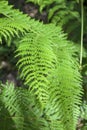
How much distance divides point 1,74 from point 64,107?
9.76 feet

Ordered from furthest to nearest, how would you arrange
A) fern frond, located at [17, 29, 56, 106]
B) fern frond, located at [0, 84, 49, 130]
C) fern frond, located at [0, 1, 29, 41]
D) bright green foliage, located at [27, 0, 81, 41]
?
bright green foliage, located at [27, 0, 81, 41], fern frond, located at [0, 84, 49, 130], fern frond, located at [0, 1, 29, 41], fern frond, located at [17, 29, 56, 106]

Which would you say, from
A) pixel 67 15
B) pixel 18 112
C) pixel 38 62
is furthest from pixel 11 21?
pixel 67 15

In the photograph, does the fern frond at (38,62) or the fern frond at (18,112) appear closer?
the fern frond at (38,62)

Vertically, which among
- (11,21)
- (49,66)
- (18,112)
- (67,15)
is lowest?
(18,112)

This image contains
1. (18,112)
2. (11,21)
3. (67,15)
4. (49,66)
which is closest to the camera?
(49,66)

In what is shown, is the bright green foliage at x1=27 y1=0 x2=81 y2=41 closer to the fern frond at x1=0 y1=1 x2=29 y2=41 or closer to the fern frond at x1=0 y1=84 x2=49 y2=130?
the fern frond at x1=0 y1=84 x2=49 y2=130

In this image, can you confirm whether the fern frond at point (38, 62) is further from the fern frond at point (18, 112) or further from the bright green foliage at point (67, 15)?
the bright green foliage at point (67, 15)

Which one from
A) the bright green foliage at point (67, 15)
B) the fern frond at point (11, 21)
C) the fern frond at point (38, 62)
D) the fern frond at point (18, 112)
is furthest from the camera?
the bright green foliage at point (67, 15)

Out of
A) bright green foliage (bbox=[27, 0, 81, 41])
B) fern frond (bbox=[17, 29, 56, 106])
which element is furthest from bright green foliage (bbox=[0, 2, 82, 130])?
bright green foliage (bbox=[27, 0, 81, 41])

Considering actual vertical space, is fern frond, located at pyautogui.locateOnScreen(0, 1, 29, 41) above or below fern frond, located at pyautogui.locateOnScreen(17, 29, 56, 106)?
above

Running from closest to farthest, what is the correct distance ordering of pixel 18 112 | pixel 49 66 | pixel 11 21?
pixel 49 66 → pixel 11 21 → pixel 18 112

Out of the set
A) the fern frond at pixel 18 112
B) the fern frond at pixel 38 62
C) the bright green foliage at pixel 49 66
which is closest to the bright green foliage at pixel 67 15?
the fern frond at pixel 18 112

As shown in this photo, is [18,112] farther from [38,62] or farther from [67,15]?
[67,15]

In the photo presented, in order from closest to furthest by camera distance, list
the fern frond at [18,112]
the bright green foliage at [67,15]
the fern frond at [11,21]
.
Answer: the fern frond at [11,21] → the fern frond at [18,112] → the bright green foliage at [67,15]
